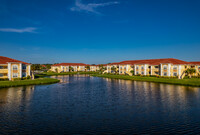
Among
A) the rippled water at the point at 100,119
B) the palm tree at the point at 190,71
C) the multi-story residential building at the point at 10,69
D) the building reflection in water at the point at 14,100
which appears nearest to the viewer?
the rippled water at the point at 100,119

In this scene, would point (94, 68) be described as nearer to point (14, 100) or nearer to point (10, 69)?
point (10, 69)

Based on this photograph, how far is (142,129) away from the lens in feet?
53.5

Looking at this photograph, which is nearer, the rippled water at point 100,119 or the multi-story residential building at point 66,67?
the rippled water at point 100,119

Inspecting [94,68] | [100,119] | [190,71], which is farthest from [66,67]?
[100,119]

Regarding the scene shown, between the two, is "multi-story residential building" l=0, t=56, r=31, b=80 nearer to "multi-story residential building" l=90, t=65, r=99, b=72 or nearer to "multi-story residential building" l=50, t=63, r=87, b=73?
"multi-story residential building" l=50, t=63, r=87, b=73

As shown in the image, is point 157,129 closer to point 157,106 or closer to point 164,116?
point 164,116

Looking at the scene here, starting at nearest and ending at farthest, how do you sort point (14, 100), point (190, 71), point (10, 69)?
point (14, 100) < point (10, 69) < point (190, 71)

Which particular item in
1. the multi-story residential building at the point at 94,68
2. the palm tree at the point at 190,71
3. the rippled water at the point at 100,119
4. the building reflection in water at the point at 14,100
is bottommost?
the rippled water at the point at 100,119

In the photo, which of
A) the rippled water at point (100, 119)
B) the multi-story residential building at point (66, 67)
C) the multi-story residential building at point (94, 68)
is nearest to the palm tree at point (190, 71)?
the rippled water at point (100, 119)

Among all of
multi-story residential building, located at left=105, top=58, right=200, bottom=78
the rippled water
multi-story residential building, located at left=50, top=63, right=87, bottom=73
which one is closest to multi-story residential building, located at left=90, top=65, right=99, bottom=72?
multi-story residential building, located at left=50, top=63, right=87, bottom=73

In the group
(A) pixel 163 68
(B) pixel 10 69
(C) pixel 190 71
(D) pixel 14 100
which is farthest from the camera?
(A) pixel 163 68

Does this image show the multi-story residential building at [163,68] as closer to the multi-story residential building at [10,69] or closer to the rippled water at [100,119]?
the rippled water at [100,119]

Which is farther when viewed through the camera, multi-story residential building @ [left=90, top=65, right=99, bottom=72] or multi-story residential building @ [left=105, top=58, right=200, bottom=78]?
multi-story residential building @ [left=90, top=65, right=99, bottom=72]

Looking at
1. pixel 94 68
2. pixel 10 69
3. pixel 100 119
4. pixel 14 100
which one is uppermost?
pixel 94 68
